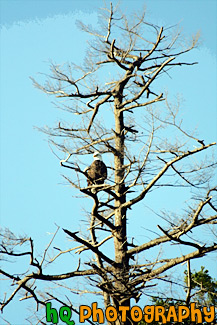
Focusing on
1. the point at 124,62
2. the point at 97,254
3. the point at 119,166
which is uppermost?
the point at 124,62

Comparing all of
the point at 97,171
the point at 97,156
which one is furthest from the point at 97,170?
the point at 97,156

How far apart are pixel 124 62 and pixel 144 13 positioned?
2.67 feet

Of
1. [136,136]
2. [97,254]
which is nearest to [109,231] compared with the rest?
[97,254]

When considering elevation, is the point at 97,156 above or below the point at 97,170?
above

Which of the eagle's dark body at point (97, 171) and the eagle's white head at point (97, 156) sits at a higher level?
the eagle's white head at point (97, 156)

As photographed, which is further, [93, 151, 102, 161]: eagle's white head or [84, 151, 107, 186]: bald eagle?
[93, 151, 102, 161]: eagle's white head

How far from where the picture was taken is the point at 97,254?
755 cm

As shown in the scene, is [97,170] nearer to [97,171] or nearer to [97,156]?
[97,171]

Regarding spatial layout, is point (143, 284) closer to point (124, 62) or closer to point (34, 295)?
point (34, 295)

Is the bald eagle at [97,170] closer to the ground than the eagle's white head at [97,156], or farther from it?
closer to the ground

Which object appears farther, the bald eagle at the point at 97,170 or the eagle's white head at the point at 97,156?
the eagle's white head at the point at 97,156

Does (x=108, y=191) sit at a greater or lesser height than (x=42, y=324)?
greater

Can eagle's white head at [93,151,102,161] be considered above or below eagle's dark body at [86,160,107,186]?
above

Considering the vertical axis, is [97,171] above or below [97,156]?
below
